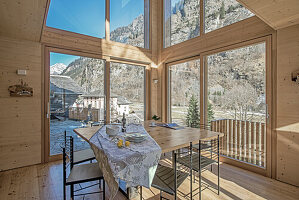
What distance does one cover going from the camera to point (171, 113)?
192 inches

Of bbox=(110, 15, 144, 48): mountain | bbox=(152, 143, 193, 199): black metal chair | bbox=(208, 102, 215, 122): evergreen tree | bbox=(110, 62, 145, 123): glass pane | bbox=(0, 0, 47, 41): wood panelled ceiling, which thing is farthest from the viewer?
bbox=(110, 15, 144, 48): mountain

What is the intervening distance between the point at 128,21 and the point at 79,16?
1411mm

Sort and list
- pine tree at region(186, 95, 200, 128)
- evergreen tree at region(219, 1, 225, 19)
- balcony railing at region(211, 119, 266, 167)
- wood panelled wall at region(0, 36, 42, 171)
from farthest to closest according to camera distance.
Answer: pine tree at region(186, 95, 200, 128), evergreen tree at region(219, 1, 225, 19), wood panelled wall at region(0, 36, 42, 171), balcony railing at region(211, 119, 266, 167)

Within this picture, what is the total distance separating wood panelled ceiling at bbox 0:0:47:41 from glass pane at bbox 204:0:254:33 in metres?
3.28

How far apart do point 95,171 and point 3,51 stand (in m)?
2.97

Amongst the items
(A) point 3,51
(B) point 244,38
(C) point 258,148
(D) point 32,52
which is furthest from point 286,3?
(A) point 3,51

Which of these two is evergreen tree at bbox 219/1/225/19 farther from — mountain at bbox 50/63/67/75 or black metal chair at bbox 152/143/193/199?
mountain at bbox 50/63/67/75

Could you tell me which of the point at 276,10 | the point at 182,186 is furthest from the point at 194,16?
the point at 182,186

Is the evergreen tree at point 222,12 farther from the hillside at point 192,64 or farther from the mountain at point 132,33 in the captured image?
the mountain at point 132,33

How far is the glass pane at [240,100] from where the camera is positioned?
292cm

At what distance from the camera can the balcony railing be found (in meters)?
2.91

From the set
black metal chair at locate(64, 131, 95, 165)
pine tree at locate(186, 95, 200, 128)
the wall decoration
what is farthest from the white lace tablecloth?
pine tree at locate(186, 95, 200, 128)

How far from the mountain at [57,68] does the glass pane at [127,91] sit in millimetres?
1149

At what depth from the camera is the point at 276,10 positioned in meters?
2.10
